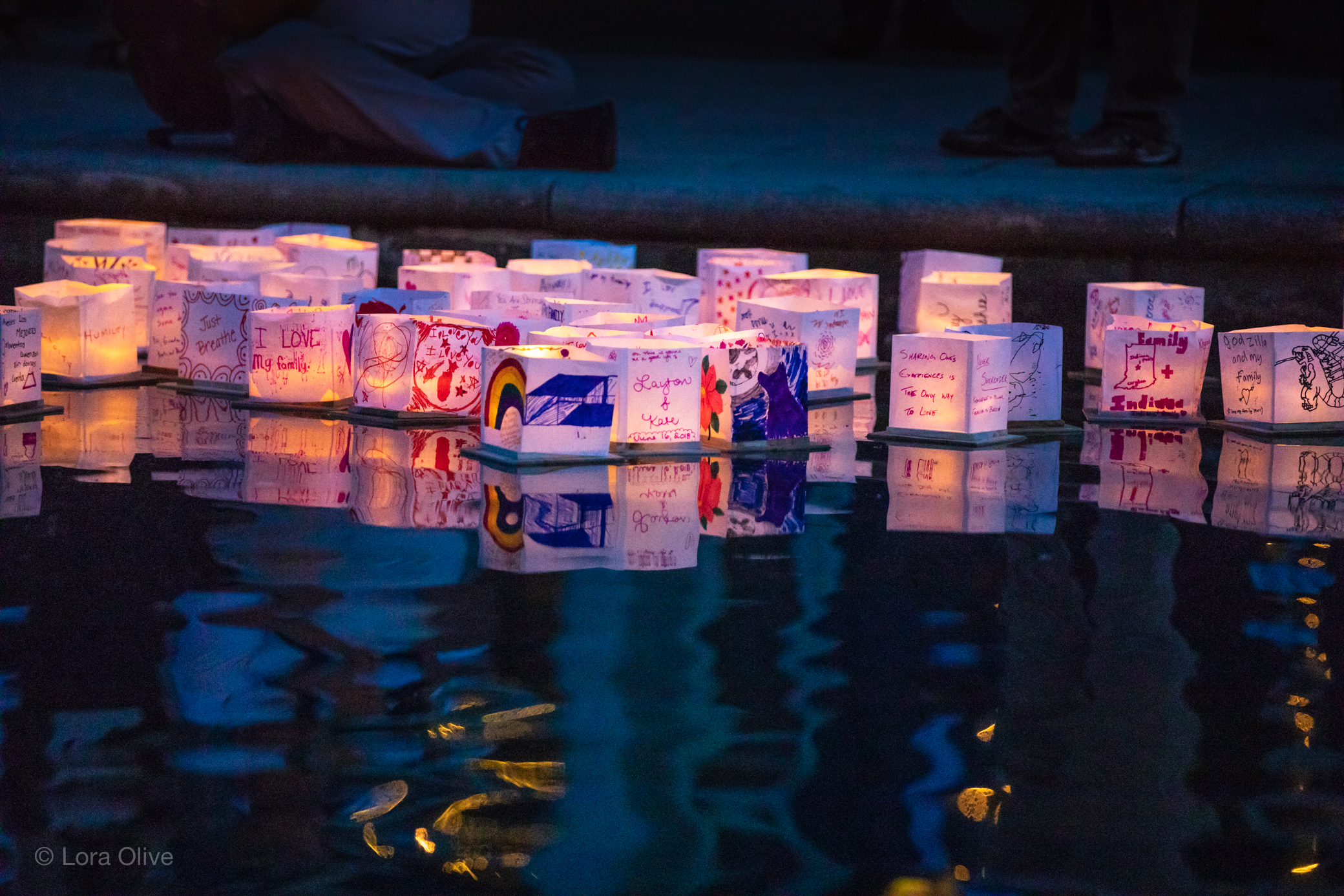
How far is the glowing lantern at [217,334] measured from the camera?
3.33 meters

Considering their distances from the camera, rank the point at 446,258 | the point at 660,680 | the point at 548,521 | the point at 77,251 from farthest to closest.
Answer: the point at 446,258
the point at 77,251
the point at 548,521
the point at 660,680

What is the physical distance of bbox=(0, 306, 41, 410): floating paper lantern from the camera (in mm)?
2977

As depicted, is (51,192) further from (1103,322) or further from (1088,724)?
(1088,724)

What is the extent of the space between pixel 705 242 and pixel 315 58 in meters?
1.18

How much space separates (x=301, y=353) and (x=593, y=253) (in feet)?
3.30

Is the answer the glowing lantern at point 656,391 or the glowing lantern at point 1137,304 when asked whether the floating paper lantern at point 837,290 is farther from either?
the glowing lantern at point 656,391

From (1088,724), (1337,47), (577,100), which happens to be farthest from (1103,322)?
(1337,47)

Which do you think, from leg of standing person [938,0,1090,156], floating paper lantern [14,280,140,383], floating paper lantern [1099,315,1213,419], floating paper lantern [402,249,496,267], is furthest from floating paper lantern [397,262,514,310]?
leg of standing person [938,0,1090,156]

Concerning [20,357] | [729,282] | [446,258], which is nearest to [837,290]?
[729,282]

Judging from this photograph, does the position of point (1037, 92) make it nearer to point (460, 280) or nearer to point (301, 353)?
point (460, 280)

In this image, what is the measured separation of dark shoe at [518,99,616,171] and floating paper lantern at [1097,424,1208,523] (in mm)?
1965

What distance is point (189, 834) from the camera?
1388 millimetres

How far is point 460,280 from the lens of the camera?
3.61m

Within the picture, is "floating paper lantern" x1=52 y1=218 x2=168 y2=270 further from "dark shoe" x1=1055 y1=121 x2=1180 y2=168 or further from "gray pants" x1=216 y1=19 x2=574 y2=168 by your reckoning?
"dark shoe" x1=1055 y1=121 x2=1180 y2=168
